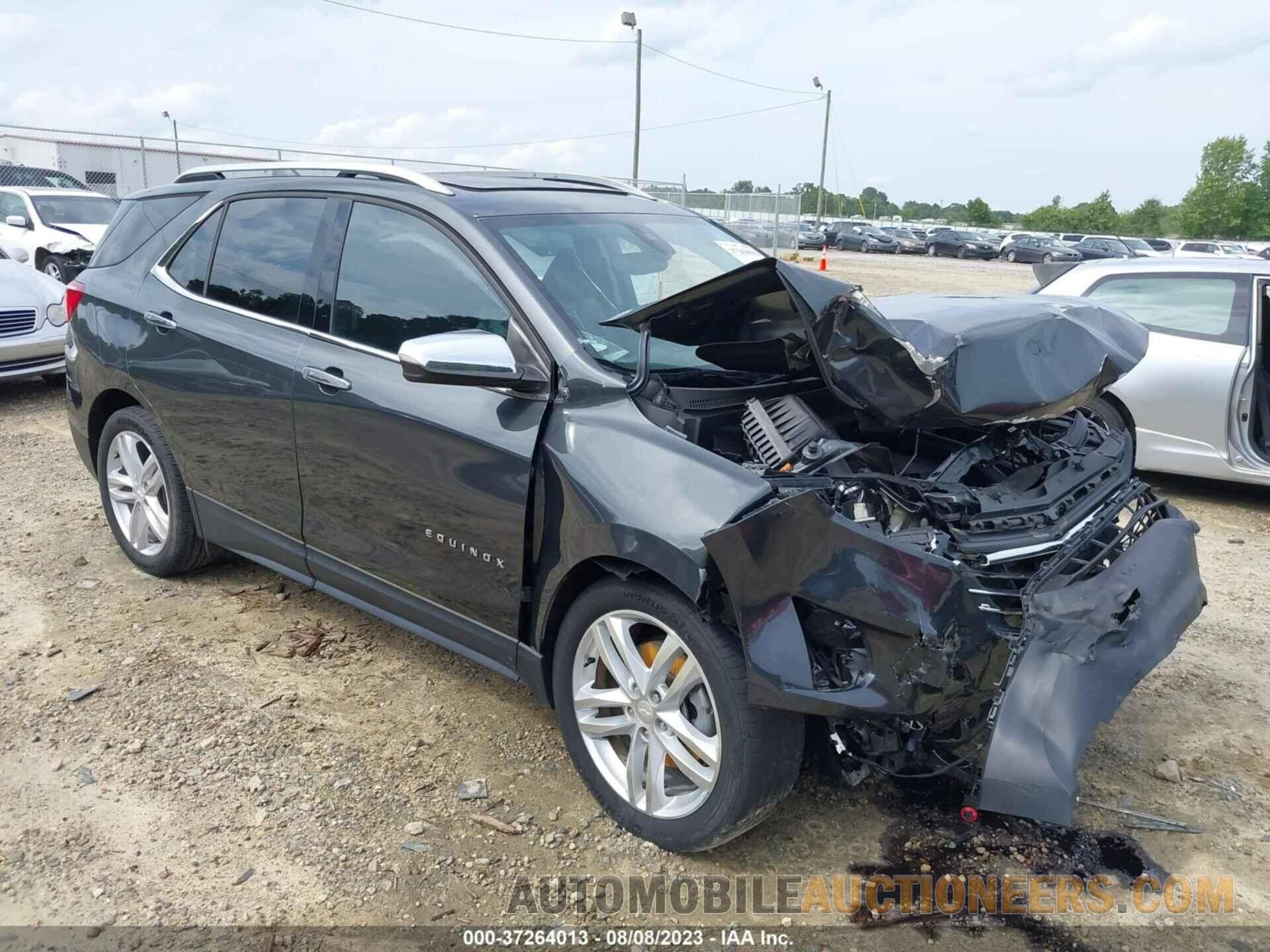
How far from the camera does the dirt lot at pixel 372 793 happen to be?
2.68m

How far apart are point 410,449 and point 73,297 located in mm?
2658

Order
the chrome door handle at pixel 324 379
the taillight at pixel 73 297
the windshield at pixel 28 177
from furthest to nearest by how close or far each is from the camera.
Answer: the windshield at pixel 28 177 → the taillight at pixel 73 297 → the chrome door handle at pixel 324 379

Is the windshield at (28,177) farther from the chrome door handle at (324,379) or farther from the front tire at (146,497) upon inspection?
the chrome door handle at (324,379)

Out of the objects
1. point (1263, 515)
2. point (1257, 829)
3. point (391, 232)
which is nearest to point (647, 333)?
point (391, 232)

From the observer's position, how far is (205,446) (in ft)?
13.5

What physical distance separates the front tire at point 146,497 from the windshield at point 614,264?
2.16 metres

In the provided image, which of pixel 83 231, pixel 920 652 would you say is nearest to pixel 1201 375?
pixel 920 652

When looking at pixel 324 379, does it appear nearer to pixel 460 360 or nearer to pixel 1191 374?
pixel 460 360

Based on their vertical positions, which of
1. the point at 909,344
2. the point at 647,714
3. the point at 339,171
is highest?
the point at 339,171

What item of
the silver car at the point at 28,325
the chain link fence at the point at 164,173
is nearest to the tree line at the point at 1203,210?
the chain link fence at the point at 164,173

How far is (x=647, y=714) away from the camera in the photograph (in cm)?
279

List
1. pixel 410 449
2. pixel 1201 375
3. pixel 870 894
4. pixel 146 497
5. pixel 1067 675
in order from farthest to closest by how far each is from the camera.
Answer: pixel 1201 375 → pixel 146 497 → pixel 410 449 → pixel 870 894 → pixel 1067 675

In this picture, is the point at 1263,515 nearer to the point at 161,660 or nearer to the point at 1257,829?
the point at 1257,829

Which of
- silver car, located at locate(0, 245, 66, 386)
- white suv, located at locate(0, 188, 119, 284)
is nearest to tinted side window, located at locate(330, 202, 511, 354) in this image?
silver car, located at locate(0, 245, 66, 386)
